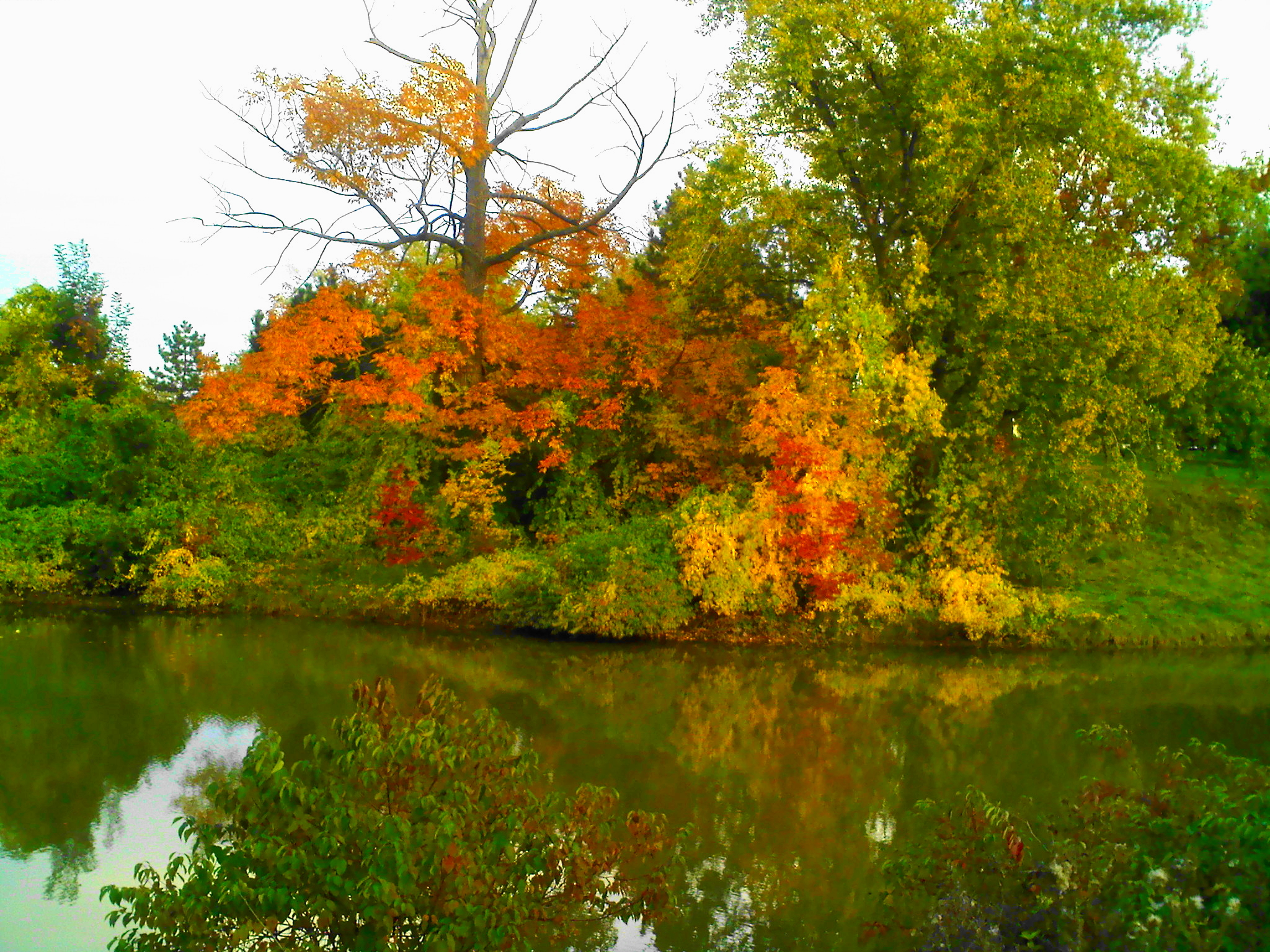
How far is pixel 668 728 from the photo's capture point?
11.4m

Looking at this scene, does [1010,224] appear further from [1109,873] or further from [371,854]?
[371,854]

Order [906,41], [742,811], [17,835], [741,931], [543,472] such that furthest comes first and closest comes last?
[543,472]
[906,41]
[742,811]
[17,835]
[741,931]

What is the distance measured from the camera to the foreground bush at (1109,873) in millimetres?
4035

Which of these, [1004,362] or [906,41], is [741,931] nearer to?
[1004,362]

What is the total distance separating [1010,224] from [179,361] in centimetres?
2799

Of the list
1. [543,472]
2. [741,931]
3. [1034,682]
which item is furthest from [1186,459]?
[741,931]

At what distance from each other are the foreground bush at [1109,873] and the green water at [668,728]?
1329 mm

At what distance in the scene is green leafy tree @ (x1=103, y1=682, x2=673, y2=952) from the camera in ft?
13.3

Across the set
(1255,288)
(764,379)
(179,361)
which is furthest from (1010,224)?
(179,361)

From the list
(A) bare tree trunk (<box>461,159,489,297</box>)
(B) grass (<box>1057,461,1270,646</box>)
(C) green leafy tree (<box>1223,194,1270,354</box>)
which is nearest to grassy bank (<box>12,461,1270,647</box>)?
(B) grass (<box>1057,461,1270,646</box>)

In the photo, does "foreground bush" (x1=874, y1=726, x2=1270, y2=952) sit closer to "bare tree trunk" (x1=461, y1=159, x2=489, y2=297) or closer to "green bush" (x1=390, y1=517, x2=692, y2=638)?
"green bush" (x1=390, y1=517, x2=692, y2=638)

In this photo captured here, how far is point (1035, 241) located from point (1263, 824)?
46.3 ft

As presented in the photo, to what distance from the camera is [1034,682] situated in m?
14.6

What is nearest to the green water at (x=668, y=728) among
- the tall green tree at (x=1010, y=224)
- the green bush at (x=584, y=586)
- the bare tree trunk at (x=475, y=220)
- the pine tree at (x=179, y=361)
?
the green bush at (x=584, y=586)
